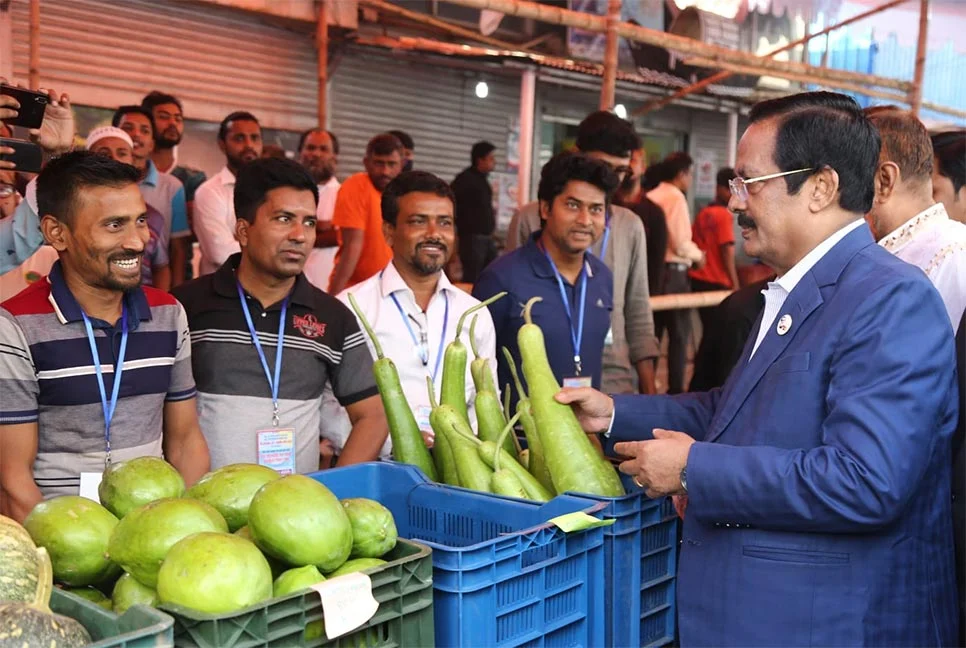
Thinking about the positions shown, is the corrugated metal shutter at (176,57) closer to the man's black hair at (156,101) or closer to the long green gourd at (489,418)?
the man's black hair at (156,101)

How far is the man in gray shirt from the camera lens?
4.55 metres

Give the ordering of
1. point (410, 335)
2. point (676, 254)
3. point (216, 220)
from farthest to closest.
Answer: point (676, 254)
point (216, 220)
point (410, 335)

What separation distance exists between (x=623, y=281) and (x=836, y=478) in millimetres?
2873

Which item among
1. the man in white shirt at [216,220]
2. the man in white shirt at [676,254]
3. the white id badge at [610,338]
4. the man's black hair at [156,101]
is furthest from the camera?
the man in white shirt at [676,254]

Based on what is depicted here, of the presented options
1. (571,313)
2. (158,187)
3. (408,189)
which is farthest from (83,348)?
(158,187)

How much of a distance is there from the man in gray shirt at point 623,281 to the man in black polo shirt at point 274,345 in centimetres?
167

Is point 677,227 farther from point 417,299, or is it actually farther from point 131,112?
point 417,299

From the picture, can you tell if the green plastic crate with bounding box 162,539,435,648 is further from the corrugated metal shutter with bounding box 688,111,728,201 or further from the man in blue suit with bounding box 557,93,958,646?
the corrugated metal shutter with bounding box 688,111,728,201

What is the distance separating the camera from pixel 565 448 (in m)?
2.23

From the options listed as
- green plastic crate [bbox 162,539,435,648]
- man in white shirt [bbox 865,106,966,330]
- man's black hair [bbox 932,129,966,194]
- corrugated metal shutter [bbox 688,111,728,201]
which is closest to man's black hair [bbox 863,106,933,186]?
man in white shirt [bbox 865,106,966,330]

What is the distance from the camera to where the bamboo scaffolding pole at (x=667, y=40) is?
17.6 feet

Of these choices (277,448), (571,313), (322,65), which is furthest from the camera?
(322,65)

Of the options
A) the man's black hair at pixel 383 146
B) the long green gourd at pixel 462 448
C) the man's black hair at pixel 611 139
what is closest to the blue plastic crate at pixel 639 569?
the long green gourd at pixel 462 448

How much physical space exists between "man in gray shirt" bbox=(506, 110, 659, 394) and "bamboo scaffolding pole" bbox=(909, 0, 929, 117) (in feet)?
14.5
